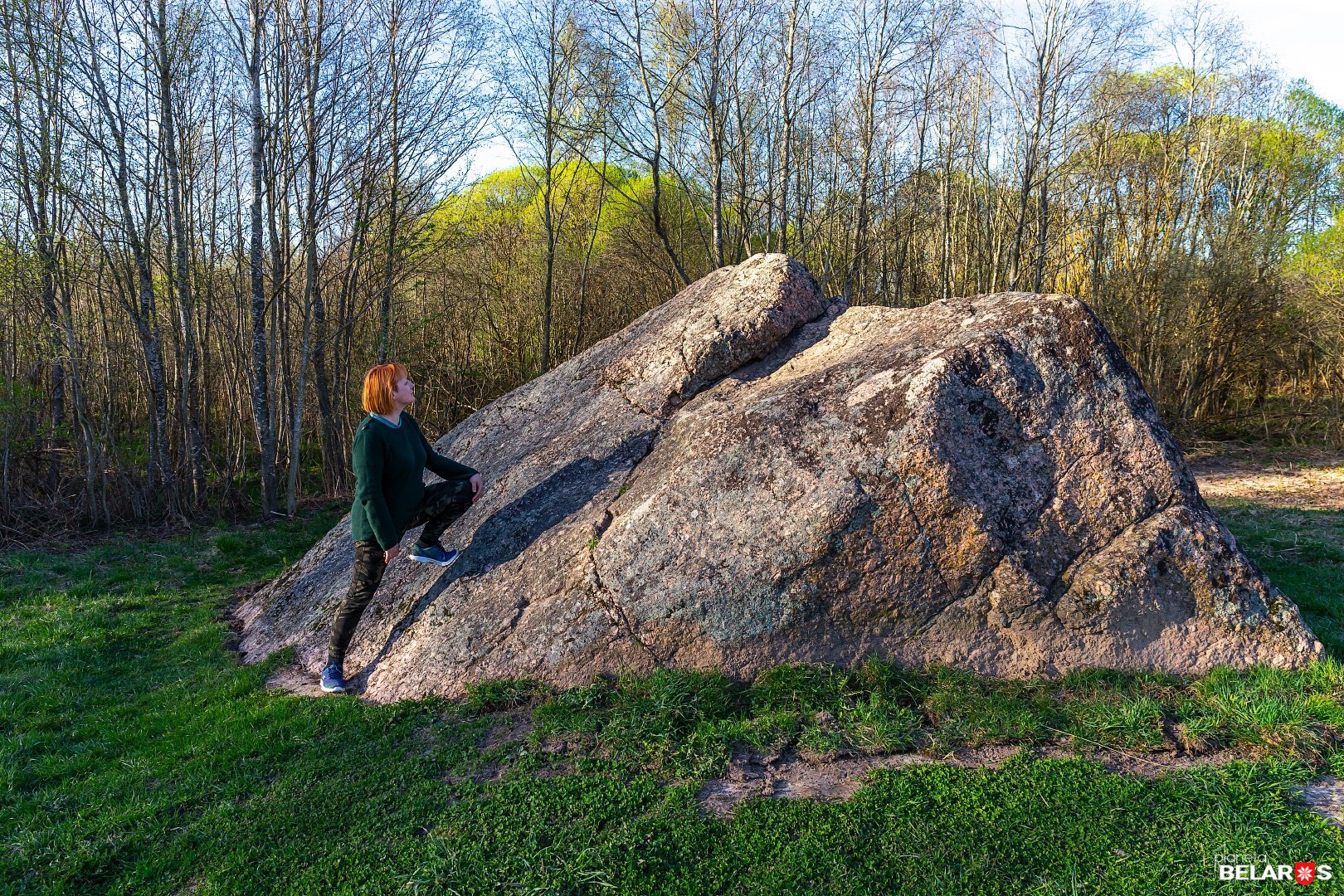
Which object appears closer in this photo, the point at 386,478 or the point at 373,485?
the point at 373,485

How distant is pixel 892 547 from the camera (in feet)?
13.3

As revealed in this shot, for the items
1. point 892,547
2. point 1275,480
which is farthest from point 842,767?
point 1275,480

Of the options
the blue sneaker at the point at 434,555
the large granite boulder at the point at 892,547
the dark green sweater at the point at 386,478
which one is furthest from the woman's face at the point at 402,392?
the large granite boulder at the point at 892,547

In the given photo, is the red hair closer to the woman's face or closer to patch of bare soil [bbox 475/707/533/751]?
the woman's face

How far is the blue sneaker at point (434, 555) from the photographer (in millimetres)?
4656

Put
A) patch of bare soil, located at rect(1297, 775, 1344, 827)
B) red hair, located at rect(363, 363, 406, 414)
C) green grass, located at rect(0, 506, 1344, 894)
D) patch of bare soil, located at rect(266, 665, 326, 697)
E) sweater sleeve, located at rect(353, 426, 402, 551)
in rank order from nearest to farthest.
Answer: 1. green grass, located at rect(0, 506, 1344, 894)
2. patch of bare soil, located at rect(1297, 775, 1344, 827)
3. sweater sleeve, located at rect(353, 426, 402, 551)
4. red hair, located at rect(363, 363, 406, 414)
5. patch of bare soil, located at rect(266, 665, 326, 697)

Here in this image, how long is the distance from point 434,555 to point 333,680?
34.9 inches

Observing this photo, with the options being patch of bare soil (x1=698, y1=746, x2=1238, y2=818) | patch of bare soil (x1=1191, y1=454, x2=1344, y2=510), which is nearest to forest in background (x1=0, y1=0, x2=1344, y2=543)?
patch of bare soil (x1=1191, y1=454, x2=1344, y2=510)

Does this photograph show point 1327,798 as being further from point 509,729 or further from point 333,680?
point 333,680

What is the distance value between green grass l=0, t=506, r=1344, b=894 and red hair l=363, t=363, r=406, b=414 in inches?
64.5

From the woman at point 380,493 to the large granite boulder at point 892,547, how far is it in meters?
0.28

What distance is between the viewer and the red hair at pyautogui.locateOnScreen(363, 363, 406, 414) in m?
4.31

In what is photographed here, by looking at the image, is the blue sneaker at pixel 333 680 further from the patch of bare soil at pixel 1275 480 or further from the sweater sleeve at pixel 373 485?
the patch of bare soil at pixel 1275 480

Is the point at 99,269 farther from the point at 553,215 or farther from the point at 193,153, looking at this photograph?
the point at 553,215
